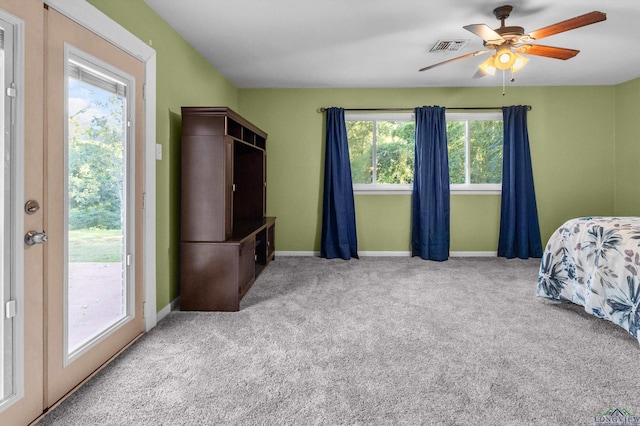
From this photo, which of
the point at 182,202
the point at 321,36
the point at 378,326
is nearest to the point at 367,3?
the point at 321,36

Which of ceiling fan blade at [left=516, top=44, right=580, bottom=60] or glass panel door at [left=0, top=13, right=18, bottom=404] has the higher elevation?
ceiling fan blade at [left=516, top=44, right=580, bottom=60]

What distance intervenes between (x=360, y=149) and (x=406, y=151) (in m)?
0.68

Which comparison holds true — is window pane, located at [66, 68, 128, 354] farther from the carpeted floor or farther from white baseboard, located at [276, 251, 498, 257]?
white baseboard, located at [276, 251, 498, 257]

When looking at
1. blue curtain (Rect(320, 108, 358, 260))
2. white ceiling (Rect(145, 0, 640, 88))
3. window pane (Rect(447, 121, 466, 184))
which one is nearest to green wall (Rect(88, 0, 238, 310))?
white ceiling (Rect(145, 0, 640, 88))

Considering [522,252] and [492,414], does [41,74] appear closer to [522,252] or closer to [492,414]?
[492,414]

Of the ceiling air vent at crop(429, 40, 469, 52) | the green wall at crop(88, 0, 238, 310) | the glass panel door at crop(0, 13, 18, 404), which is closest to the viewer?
the glass panel door at crop(0, 13, 18, 404)

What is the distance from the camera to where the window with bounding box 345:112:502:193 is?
5324mm

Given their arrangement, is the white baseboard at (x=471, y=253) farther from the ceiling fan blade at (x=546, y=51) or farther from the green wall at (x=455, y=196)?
the ceiling fan blade at (x=546, y=51)

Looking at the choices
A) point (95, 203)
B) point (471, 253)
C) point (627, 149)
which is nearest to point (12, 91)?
point (95, 203)

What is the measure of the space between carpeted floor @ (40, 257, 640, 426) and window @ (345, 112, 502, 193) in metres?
2.27

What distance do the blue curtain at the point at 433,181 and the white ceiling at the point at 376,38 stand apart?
544mm

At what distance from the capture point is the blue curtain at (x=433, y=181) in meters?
5.10

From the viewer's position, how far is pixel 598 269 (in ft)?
8.79


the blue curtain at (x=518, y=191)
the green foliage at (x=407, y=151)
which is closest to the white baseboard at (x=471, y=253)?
the blue curtain at (x=518, y=191)
